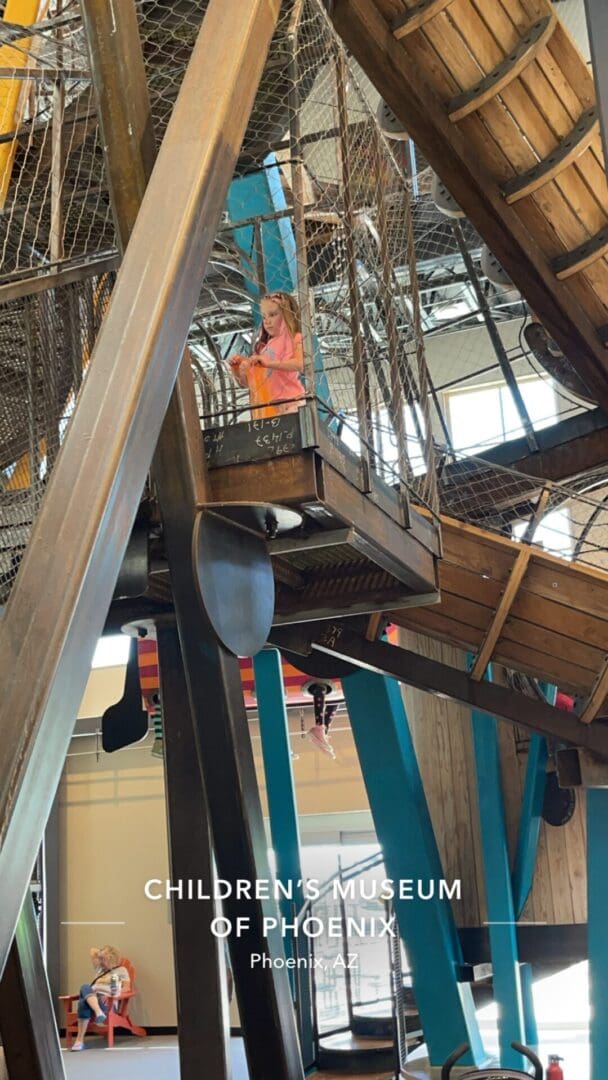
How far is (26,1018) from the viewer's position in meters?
3.42

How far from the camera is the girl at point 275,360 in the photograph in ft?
12.0

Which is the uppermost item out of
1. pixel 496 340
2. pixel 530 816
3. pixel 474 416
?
pixel 474 416

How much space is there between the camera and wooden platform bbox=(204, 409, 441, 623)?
9.68 feet

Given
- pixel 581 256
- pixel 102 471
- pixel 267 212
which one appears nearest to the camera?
pixel 102 471

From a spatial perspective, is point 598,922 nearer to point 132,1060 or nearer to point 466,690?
point 466,690

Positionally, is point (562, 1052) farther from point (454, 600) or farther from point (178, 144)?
point (178, 144)

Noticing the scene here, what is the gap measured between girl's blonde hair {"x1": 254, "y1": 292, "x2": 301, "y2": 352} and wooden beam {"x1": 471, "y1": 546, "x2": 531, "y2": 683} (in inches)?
70.9

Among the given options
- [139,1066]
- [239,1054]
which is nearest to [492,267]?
[239,1054]

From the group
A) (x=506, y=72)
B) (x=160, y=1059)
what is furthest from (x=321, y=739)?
(x=506, y=72)

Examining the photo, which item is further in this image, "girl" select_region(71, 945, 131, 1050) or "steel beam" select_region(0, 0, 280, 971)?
"girl" select_region(71, 945, 131, 1050)

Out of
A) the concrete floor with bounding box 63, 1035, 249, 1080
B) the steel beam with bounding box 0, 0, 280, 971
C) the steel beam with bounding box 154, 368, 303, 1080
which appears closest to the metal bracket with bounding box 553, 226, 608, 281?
the steel beam with bounding box 154, 368, 303, 1080

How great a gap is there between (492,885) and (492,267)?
423 centimetres

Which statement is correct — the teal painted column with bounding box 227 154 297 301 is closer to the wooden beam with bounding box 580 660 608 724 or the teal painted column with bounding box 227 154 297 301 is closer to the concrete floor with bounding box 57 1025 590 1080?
the wooden beam with bounding box 580 660 608 724

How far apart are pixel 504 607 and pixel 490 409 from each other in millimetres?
6533
